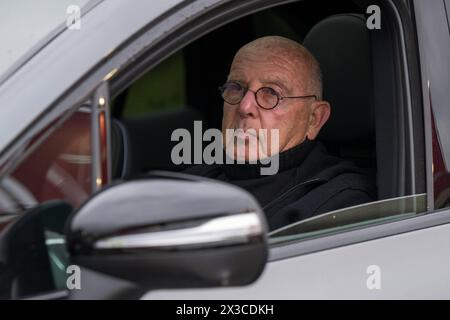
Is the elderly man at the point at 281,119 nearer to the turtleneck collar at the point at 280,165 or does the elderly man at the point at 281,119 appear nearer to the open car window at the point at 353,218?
the turtleneck collar at the point at 280,165

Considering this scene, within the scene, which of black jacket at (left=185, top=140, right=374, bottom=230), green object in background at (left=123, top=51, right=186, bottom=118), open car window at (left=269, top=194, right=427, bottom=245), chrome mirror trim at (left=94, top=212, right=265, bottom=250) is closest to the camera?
chrome mirror trim at (left=94, top=212, right=265, bottom=250)

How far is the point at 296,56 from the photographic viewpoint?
272cm

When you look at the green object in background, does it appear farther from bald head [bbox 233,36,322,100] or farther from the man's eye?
the man's eye

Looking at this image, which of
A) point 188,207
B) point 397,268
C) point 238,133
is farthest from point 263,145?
point 188,207

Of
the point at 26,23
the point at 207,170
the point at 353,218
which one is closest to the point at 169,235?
the point at 26,23

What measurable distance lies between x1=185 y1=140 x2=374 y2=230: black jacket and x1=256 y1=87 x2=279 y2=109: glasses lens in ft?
0.46

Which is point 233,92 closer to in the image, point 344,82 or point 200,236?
point 344,82

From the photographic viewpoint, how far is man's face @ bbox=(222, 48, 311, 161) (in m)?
2.63

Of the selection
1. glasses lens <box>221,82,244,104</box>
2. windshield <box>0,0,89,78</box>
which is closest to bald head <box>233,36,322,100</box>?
glasses lens <box>221,82,244,104</box>

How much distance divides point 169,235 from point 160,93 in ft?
13.8

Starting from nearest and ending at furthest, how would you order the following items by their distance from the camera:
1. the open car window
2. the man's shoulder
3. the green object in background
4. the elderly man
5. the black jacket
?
the open car window → the black jacket → the elderly man → the man's shoulder → the green object in background

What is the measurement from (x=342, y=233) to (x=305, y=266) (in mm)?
177

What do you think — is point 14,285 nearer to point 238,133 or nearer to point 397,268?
point 397,268

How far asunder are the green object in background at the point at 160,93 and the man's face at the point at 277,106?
1.36 metres
